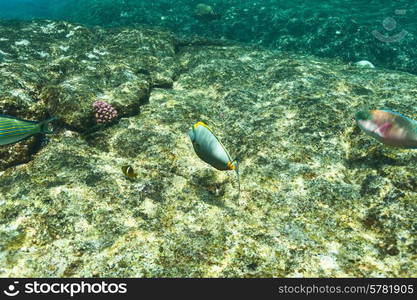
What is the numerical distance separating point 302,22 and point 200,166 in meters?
12.9

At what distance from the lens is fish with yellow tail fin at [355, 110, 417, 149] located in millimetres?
2656

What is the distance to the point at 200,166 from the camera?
4.41 metres

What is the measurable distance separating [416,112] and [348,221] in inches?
123

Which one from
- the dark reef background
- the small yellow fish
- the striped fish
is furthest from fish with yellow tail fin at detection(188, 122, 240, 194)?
the dark reef background

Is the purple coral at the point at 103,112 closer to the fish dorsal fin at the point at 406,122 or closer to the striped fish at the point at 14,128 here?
the striped fish at the point at 14,128

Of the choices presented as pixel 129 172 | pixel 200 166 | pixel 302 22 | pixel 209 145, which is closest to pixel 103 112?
pixel 129 172

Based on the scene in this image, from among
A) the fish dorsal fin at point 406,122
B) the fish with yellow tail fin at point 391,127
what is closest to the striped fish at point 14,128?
the fish with yellow tail fin at point 391,127

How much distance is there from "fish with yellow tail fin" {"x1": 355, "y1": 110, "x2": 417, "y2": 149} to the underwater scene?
0.04 feet

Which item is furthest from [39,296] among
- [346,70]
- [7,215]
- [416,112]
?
[346,70]

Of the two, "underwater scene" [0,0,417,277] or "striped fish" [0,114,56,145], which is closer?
"striped fish" [0,114,56,145]

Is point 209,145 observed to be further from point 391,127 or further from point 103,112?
point 103,112

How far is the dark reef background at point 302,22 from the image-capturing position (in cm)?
1202

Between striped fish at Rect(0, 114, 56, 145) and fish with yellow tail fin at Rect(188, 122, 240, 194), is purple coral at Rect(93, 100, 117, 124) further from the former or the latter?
fish with yellow tail fin at Rect(188, 122, 240, 194)

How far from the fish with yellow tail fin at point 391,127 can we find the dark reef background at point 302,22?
1057 centimetres
